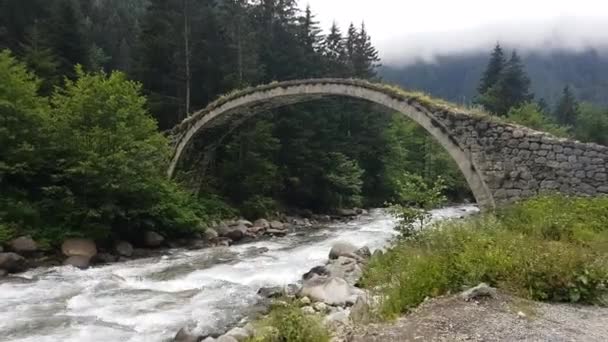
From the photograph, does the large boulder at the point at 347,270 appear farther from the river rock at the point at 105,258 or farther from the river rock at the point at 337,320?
the river rock at the point at 105,258

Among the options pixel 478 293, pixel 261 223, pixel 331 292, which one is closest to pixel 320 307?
pixel 331 292

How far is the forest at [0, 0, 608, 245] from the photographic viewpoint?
1446cm

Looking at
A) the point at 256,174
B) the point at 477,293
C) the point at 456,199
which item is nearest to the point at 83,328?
the point at 477,293

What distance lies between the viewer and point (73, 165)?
1463 centimetres

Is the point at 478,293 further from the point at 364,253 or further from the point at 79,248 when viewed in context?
the point at 79,248

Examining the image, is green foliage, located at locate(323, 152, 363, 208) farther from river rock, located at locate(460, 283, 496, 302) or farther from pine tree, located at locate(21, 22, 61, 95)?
river rock, located at locate(460, 283, 496, 302)

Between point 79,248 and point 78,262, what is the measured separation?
0.74m

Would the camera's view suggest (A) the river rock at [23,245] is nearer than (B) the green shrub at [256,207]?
Yes

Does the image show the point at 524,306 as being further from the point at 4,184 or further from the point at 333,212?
the point at 333,212

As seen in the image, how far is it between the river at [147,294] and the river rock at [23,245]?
36.8 inches

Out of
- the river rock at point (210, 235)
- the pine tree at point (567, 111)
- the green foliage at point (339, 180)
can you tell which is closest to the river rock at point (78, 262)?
the river rock at point (210, 235)

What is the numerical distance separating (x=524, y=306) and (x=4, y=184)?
14.2 metres

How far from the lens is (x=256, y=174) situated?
915 inches

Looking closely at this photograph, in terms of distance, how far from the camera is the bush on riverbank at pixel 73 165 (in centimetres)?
1399
